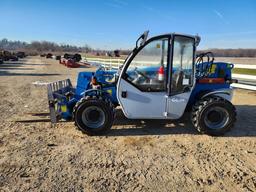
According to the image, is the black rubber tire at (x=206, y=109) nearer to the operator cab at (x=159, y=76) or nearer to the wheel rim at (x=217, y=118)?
the wheel rim at (x=217, y=118)

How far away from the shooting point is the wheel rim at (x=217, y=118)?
534 cm

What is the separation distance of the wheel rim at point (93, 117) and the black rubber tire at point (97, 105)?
0.06 m

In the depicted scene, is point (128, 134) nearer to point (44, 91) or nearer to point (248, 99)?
point (248, 99)

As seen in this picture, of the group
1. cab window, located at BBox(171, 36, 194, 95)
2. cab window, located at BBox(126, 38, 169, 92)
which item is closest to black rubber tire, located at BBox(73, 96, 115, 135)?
cab window, located at BBox(126, 38, 169, 92)

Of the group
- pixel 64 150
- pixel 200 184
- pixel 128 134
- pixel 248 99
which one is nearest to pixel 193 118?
pixel 128 134

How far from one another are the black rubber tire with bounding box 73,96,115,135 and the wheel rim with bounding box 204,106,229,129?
2044 millimetres

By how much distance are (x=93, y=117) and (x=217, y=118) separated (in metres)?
2.65

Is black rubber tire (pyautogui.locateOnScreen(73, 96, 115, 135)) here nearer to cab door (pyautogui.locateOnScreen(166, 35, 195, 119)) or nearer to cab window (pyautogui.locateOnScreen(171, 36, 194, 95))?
cab door (pyautogui.locateOnScreen(166, 35, 195, 119))

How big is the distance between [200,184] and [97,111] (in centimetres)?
257

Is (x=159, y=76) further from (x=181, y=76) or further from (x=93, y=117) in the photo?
(x=93, y=117)

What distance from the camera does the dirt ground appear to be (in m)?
3.52

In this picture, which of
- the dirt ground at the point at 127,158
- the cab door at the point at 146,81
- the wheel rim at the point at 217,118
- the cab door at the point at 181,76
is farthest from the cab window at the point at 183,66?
the dirt ground at the point at 127,158

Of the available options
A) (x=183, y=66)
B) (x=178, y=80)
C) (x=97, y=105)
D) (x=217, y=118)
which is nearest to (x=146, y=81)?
(x=178, y=80)

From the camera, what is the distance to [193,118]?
17.7 ft
